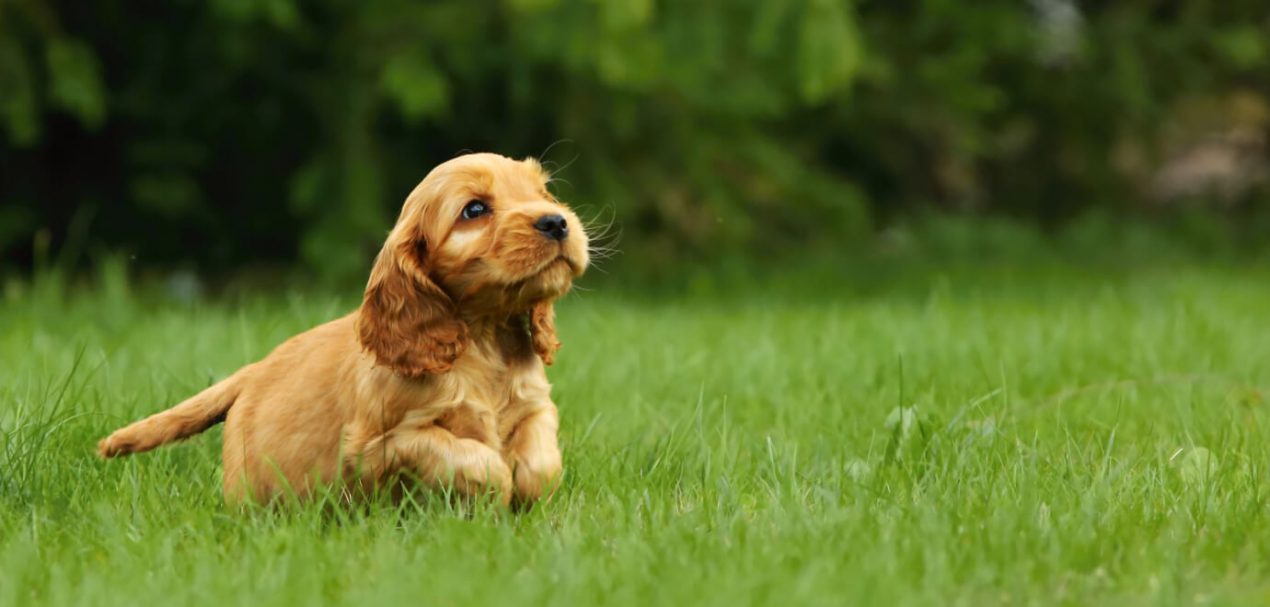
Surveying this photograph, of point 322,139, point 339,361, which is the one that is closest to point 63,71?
point 322,139

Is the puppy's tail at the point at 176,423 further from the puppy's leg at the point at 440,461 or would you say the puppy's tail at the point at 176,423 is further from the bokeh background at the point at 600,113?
the bokeh background at the point at 600,113

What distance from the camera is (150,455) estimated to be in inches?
144

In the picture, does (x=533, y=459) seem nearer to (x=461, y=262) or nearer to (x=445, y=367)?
(x=445, y=367)

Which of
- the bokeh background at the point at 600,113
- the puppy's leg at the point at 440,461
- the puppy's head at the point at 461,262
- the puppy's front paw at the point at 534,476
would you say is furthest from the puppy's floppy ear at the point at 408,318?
the bokeh background at the point at 600,113

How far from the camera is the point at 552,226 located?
9.91 ft

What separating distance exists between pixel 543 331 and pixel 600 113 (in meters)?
5.35

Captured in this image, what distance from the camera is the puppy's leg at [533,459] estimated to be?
3.11m

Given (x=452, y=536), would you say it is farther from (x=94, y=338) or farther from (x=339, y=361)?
(x=94, y=338)

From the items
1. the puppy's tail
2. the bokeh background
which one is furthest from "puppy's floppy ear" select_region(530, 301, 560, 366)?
the bokeh background

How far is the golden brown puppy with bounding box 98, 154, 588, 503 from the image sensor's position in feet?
9.88

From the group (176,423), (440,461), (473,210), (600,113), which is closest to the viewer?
(440,461)

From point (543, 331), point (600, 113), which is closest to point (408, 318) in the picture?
point (543, 331)

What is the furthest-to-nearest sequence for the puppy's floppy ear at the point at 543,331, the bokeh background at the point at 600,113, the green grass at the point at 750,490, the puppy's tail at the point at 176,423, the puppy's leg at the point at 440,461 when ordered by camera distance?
1. the bokeh background at the point at 600,113
2. the puppy's tail at the point at 176,423
3. the puppy's floppy ear at the point at 543,331
4. the puppy's leg at the point at 440,461
5. the green grass at the point at 750,490

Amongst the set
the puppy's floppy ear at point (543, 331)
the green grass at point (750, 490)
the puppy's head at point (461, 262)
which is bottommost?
the green grass at point (750, 490)
